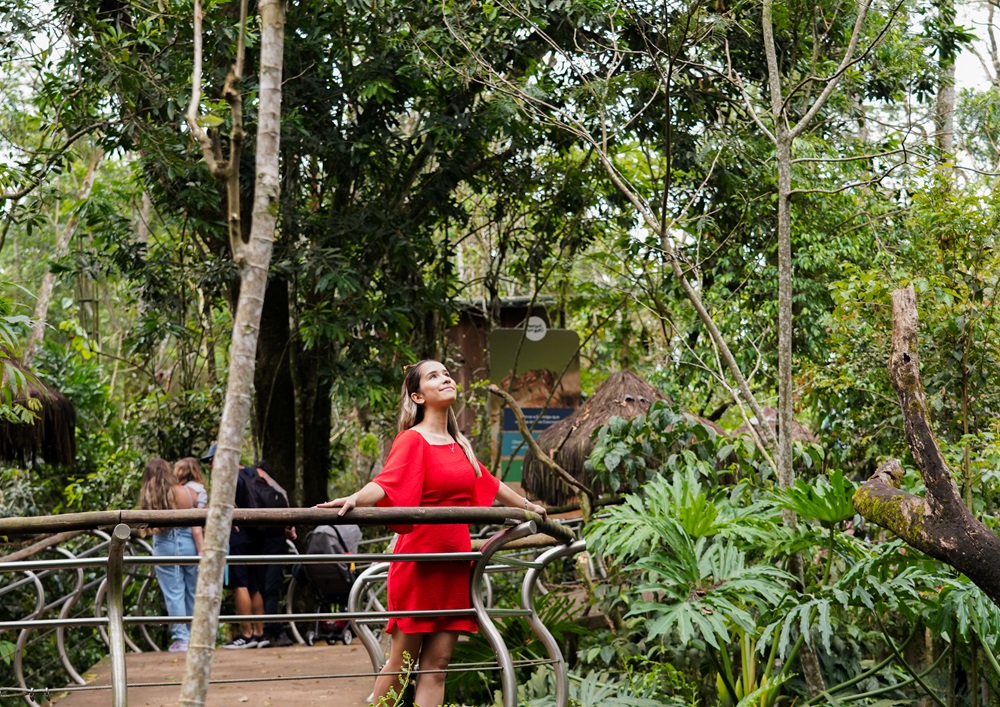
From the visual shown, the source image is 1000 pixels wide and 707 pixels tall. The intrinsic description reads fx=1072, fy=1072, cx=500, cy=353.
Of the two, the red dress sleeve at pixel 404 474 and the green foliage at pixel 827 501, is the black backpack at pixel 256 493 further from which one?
the green foliage at pixel 827 501

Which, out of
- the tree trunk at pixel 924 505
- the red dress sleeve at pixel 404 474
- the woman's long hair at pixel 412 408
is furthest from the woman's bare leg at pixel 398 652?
the tree trunk at pixel 924 505

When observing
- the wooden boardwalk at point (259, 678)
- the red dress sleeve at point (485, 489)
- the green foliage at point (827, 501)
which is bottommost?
→ the wooden boardwalk at point (259, 678)

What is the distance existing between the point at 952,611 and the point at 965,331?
1.58 m

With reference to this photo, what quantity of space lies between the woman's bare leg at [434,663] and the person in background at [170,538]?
3.88 meters

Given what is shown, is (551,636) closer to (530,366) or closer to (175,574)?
(175,574)

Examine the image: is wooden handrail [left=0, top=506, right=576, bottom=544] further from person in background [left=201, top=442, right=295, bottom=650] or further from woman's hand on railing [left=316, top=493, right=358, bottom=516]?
person in background [left=201, top=442, right=295, bottom=650]

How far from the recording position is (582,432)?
308 inches

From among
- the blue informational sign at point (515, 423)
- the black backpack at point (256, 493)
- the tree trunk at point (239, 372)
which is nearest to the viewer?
the tree trunk at point (239, 372)

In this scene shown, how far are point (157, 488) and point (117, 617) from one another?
4648 millimetres

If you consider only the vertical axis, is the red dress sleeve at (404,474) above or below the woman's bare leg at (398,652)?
above

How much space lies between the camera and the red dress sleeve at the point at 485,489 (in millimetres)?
4176

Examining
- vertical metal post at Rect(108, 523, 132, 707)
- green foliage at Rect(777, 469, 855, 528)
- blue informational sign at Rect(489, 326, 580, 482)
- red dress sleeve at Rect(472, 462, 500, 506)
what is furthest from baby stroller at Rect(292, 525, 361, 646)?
vertical metal post at Rect(108, 523, 132, 707)

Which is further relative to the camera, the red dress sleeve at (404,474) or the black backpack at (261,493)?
the black backpack at (261,493)

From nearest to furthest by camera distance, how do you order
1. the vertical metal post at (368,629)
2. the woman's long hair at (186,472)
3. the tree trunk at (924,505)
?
the tree trunk at (924,505), the vertical metal post at (368,629), the woman's long hair at (186,472)
